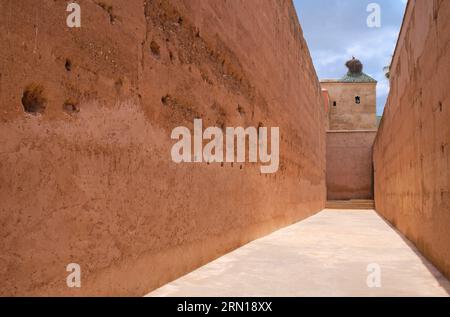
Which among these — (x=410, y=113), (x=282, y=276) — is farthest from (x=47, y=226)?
(x=410, y=113)

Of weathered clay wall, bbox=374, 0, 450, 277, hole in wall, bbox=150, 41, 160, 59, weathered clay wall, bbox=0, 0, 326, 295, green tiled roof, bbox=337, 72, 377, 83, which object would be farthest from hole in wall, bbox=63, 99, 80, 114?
green tiled roof, bbox=337, 72, 377, 83

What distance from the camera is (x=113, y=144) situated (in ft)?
8.27

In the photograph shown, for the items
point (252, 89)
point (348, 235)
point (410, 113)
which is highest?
point (252, 89)

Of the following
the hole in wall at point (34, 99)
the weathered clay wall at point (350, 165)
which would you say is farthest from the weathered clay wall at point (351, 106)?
the hole in wall at point (34, 99)

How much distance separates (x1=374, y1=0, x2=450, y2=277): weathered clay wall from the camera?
3346 mm

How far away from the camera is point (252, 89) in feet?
19.0

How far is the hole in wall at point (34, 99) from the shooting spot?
6.47ft

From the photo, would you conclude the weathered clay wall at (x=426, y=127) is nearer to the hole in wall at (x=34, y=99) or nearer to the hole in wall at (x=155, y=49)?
the hole in wall at (x=155, y=49)

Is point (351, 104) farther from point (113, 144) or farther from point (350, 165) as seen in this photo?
point (113, 144)

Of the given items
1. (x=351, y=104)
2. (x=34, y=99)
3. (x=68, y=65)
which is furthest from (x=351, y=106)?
(x=34, y=99)

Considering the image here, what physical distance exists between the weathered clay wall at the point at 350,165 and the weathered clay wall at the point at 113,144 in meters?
15.1

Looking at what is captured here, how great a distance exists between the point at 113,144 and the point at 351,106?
101 feet

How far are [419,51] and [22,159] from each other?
4.24 m

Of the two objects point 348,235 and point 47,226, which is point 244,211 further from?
point 47,226
